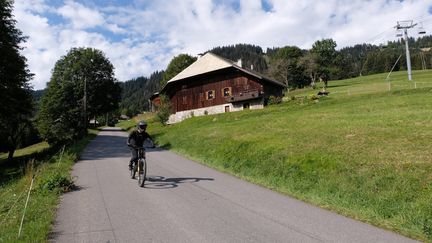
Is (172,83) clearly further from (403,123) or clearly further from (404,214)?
(404,214)

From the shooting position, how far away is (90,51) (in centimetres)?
6981

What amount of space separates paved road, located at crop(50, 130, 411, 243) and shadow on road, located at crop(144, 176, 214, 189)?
3cm

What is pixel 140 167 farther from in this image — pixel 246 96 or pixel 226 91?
pixel 226 91

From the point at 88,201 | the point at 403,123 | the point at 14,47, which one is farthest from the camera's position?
the point at 14,47

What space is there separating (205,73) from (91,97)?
27.1 meters

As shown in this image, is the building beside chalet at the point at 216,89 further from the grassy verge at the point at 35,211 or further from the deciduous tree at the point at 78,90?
the grassy verge at the point at 35,211

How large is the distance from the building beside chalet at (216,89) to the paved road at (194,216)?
36.9 metres

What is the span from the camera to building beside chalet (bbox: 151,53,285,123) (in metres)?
48.2

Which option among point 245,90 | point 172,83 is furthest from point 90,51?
point 245,90

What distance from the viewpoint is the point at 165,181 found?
12.3 meters

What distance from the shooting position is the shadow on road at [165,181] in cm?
1144

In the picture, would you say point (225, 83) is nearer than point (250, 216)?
No

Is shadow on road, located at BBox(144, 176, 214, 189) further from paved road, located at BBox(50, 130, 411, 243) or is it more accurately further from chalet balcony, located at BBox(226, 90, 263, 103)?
chalet balcony, located at BBox(226, 90, 263, 103)

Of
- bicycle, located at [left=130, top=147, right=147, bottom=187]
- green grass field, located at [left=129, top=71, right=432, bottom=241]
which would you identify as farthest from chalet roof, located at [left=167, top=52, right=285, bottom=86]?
bicycle, located at [left=130, top=147, right=147, bottom=187]
